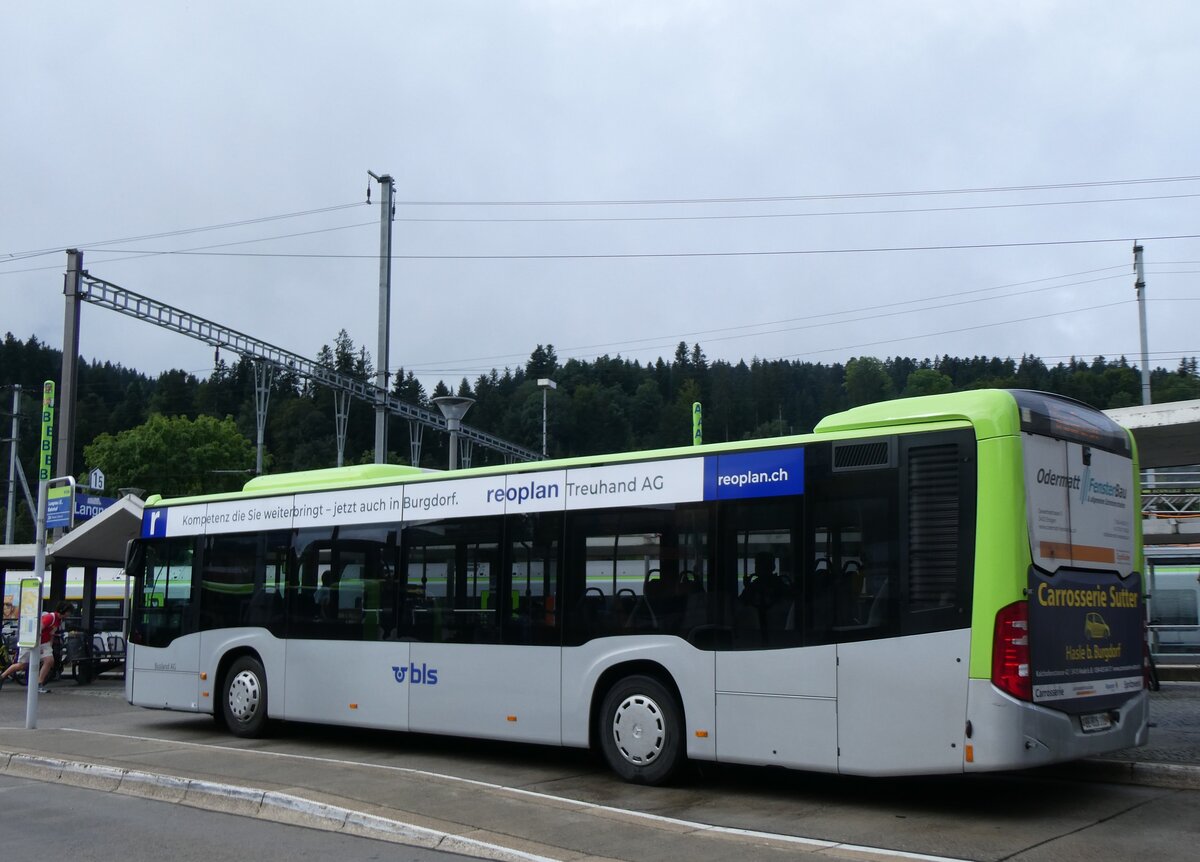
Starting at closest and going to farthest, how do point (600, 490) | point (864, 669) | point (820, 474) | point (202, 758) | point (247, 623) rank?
point (864, 669), point (820, 474), point (600, 490), point (202, 758), point (247, 623)

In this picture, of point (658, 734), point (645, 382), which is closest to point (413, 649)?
point (658, 734)

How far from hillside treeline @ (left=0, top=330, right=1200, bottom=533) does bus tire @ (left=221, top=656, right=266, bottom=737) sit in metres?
8.43

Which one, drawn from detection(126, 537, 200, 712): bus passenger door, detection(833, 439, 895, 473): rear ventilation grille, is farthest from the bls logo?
detection(833, 439, 895, 473): rear ventilation grille

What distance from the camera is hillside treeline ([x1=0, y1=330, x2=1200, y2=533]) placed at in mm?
48938

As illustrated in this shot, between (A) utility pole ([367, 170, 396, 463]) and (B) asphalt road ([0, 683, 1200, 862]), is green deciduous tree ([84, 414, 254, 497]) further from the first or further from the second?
(B) asphalt road ([0, 683, 1200, 862])

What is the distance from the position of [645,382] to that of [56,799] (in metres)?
64.8

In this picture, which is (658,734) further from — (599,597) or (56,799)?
(56,799)

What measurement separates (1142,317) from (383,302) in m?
20.1

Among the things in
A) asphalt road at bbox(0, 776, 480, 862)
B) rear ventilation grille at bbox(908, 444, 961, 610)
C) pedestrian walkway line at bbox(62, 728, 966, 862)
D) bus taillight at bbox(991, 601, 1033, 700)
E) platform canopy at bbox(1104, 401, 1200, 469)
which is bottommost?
asphalt road at bbox(0, 776, 480, 862)

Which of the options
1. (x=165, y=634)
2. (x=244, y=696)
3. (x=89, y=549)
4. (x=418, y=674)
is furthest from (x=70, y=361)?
(x=418, y=674)

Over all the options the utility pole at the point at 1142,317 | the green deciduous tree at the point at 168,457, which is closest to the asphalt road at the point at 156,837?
the utility pole at the point at 1142,317

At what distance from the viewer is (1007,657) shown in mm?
8023

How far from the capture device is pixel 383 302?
24.7m

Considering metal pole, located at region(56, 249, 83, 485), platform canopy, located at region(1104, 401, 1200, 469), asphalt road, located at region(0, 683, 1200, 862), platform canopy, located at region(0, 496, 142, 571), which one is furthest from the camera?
metal pole, located at region(56, 249, 83, 485)
